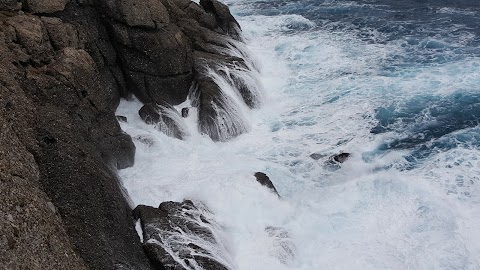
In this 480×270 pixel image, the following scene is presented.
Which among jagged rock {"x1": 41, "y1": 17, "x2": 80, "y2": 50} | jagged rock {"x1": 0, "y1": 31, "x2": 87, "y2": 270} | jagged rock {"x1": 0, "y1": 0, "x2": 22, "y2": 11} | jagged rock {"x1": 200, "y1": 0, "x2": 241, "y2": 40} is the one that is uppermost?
jagged rock {"x1": 0, "y1": 0, "x2": 22, "y2": 11}

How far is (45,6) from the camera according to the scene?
17234mm

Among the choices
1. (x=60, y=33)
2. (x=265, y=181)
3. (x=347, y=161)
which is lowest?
(x=347, y=161)

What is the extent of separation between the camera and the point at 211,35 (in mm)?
25344

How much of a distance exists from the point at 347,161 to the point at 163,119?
785 cm

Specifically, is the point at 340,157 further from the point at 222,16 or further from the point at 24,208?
the point at 222,16

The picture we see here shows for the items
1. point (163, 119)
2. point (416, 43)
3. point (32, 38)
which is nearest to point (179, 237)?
point (163, 119)

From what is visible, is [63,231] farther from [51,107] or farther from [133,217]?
[51,107]

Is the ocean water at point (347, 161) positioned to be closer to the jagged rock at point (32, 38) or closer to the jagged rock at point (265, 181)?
the jagged rock at point (265, 181)

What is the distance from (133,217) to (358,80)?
52.2ft

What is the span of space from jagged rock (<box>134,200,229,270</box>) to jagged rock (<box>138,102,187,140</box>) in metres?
5.44

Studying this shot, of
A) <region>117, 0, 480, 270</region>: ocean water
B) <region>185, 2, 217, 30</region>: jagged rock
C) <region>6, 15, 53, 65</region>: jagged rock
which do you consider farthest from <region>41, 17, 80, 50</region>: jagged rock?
<region>185, 2, 217, 30</region>: jagged rock

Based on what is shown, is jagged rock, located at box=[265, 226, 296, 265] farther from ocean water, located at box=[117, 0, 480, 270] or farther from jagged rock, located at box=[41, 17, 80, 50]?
jagged rock, located at box=[41, 17, 80, 50]

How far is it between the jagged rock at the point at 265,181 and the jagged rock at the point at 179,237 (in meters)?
2.86

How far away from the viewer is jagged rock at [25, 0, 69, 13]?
16.8 metres
